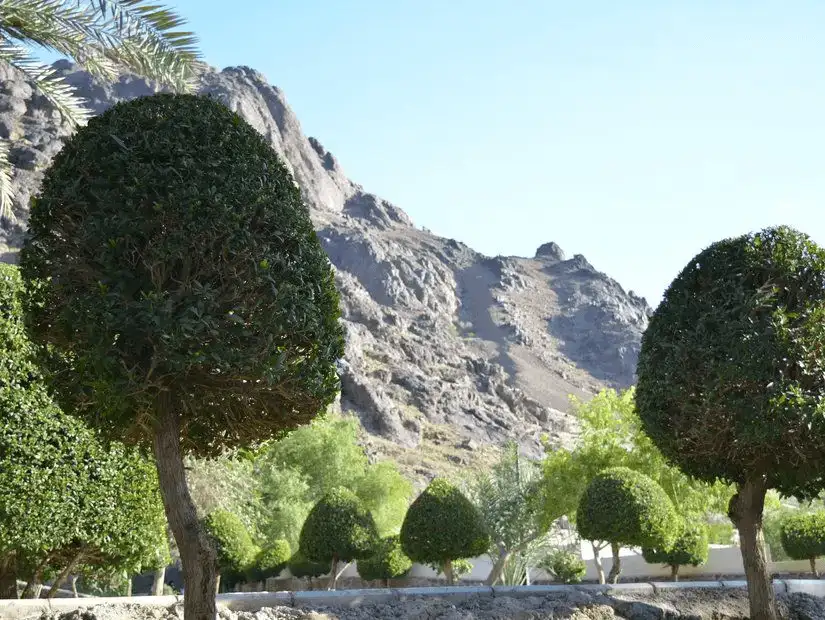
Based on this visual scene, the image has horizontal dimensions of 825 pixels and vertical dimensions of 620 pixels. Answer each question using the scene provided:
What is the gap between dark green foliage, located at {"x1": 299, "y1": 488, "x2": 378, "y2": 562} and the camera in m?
19.0

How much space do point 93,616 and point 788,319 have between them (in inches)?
331

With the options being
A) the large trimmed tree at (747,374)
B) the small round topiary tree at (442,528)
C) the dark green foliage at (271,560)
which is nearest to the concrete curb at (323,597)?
the large trimmed tree at (747,374)

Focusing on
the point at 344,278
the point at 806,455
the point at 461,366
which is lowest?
the point at 806,455

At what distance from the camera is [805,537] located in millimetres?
23734

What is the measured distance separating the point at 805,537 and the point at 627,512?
10.9m

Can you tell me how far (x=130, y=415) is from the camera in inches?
239

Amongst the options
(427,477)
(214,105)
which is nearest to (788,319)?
(214,105)

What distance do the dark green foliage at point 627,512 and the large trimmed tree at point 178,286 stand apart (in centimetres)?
1169

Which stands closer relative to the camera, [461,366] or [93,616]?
[93,616]

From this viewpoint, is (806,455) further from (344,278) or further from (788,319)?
(344,278)

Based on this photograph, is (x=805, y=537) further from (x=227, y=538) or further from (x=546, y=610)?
(x=546, y=610)

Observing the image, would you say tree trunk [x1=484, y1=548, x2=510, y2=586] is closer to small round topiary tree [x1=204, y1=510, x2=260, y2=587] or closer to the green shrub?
the green shrub

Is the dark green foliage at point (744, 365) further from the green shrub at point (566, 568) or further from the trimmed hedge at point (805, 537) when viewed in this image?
the green shrub at point (566, 568)

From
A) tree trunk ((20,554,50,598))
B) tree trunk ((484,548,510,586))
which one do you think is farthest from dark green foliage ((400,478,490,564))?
tree trunk ((484,548,510,586))
